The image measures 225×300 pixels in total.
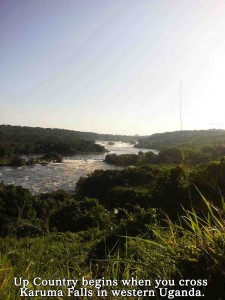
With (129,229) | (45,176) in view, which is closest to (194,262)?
(129,229)

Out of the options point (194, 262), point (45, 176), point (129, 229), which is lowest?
point (45, 176)

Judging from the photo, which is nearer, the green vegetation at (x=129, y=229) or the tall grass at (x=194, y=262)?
the tall grass at (x=194, y=262)

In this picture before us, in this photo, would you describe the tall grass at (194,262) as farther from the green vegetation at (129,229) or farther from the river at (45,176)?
the river at (45,176)

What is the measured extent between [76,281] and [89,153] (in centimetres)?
13779

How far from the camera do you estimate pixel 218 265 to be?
2.26 meters

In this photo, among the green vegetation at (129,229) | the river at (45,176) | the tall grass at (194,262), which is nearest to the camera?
the tall grass at (194,262)

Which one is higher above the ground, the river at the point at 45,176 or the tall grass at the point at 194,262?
the tall grass at the point at 194,262

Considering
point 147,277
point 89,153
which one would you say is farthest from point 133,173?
point 89,153

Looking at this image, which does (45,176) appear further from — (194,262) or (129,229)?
(194,262)

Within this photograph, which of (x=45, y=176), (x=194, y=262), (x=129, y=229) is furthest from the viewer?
(x=45, y=176)

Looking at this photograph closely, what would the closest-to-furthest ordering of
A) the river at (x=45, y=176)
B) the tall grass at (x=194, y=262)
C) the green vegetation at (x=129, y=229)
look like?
the tall grass at (x=194, y=262)
the green vegetation at (x=129, y=229)
the river at (x=45, y=176)

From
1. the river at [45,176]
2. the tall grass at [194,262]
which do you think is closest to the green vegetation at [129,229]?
the tall grass at [194,262]

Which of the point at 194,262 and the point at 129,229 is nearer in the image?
the point at 194,262

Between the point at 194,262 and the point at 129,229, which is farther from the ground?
the point at 194,262
